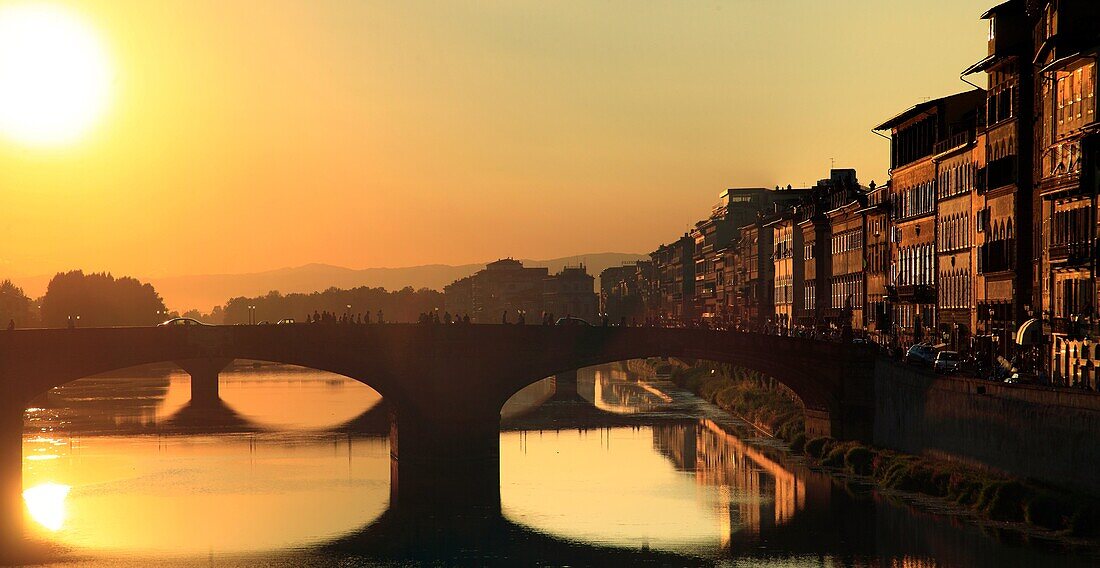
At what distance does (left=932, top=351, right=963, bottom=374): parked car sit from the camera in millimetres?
66250

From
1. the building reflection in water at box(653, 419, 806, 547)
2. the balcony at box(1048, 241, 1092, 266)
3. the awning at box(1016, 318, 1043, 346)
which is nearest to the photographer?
the balcony at box(1048, 241, 1092, 266)

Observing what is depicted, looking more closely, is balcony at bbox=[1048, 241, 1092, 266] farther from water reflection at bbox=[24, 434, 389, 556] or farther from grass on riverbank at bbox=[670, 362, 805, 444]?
water reflection at bbox=[24, 434, 389, 556]

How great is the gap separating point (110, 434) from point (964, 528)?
6168 cm

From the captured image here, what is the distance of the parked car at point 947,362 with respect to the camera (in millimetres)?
66250

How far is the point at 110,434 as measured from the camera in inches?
4008

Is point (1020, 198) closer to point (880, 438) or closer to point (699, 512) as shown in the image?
point (880, 438)

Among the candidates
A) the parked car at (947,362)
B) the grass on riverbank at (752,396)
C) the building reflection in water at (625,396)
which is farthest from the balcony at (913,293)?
the building reflection in water at (625,396)

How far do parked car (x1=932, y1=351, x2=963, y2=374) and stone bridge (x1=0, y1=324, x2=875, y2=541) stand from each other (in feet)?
19.6

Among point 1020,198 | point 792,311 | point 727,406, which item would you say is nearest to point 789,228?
point 792,311

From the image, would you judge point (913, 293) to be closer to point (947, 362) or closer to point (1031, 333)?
point (947, 362)

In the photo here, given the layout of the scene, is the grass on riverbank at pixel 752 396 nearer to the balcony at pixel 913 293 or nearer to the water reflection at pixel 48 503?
the balcony at pixel 913 293

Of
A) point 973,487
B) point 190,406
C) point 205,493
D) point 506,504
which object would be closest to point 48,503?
point 205,493

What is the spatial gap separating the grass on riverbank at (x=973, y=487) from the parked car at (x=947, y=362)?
362 cm

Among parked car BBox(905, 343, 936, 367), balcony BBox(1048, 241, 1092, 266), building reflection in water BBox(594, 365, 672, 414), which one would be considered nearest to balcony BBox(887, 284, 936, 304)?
parked car BBox(905, 343, 936, 367)
